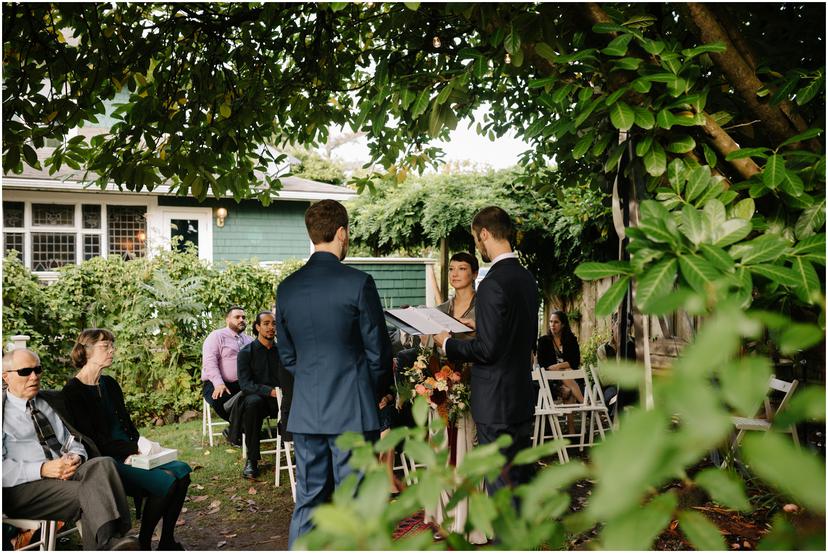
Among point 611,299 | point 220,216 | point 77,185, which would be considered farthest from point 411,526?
point 77,185

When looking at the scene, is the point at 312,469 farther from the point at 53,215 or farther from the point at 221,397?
the point at 53,215

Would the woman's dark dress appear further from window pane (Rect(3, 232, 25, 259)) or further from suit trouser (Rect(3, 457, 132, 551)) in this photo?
window pane (Rect(3, 232, 25, 259))

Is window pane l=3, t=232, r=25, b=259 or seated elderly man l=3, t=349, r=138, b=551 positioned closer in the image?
seated elderly man l=3, t=349, r=138, b=551

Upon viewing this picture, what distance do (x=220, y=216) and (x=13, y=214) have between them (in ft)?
13.3

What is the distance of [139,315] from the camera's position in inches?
343

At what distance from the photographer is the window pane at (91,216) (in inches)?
537

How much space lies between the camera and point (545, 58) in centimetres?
288

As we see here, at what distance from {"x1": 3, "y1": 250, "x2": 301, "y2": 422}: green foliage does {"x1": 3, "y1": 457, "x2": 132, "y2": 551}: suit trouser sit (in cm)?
499

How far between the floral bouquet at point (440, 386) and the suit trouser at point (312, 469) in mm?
690

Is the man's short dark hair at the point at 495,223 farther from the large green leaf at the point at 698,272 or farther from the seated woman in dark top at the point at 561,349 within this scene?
the seated woman in dark top at the point at 561,349

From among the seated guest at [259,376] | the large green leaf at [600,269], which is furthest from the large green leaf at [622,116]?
the seated guest at [259,376]

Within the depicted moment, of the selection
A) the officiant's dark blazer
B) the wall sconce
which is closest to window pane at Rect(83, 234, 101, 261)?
the wall sconce

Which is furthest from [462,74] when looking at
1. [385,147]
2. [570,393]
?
[570,393]

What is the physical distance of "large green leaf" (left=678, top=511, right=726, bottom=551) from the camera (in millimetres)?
872
